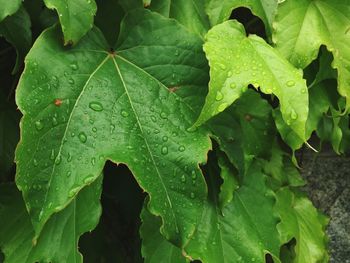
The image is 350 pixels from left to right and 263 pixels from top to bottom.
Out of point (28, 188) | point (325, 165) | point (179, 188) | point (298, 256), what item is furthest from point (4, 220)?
point (325, 165)

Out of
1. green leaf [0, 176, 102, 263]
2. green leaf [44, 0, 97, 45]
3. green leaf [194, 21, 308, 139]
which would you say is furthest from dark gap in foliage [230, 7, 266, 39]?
green leaf [0, 176, 102, 263]

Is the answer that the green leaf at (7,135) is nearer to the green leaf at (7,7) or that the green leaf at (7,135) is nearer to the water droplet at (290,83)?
the green leaf at (7,7)

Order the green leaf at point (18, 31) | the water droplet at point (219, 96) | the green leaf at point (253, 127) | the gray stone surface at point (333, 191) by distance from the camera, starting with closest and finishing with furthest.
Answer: the water droplet at point (219, 96), the green leaf at point (18, 31), the green leaf at point (253, 127), the gray stone surface at point (333, 191)

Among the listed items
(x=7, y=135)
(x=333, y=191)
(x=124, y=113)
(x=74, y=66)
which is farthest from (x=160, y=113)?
(x=333, y=191)

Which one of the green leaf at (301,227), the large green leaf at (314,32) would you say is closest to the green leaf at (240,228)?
Result: the green leaf at (301,227)

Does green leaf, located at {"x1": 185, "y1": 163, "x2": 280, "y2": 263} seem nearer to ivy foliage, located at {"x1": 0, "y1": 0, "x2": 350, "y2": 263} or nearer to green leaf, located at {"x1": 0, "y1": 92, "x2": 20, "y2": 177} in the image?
ivy foliage, located at {"x1": 0, "y1": 0, "x2": 350, "y2": 263}

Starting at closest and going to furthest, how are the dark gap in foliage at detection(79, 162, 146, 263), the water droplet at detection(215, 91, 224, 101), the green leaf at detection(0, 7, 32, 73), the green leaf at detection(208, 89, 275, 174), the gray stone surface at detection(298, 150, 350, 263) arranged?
the water droplet at detection(215, 91, 224, 101) → the green leaf at detection(0, 7, 32, 73) → the green leaf at detection(208, 89, 275, 174) → the dark gap in foliage at detection(79, 162, 146, 263) → the gray stone surface at detection(298, 150, 350, 263)

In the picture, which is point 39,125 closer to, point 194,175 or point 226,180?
point 194,175
